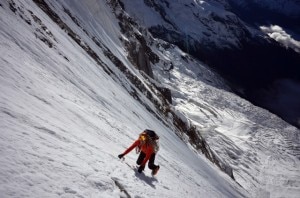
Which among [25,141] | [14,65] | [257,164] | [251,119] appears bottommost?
[25,141]

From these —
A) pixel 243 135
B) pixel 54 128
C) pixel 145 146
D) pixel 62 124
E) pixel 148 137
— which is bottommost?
pixel 54 128

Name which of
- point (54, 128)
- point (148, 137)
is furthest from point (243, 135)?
point (54, 128)

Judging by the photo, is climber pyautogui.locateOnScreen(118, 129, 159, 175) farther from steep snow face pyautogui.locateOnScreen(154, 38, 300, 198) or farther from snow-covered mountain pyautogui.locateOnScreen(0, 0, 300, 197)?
steep snow face pyautogui.locateOnScreen(154, 38, 300, 198)

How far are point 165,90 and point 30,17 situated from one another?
4149 cm

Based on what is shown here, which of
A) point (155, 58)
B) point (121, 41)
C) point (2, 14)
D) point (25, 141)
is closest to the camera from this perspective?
point (25, 141)

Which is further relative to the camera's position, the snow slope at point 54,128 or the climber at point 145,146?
the climber at point 145,146

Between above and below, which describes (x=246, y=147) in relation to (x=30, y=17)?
above

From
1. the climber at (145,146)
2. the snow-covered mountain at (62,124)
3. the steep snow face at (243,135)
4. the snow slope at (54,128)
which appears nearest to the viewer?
the snow slope at (54,128)

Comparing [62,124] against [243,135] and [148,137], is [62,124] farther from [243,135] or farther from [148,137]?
[243,135]

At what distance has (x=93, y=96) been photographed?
58.4 feet

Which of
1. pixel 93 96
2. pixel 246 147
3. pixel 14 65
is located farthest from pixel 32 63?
pixel 246 147

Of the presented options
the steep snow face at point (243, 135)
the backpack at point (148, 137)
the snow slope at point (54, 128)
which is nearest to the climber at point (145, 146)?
the backpack at point (148, 137)

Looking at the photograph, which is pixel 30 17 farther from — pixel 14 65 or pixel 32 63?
pixel 14 65

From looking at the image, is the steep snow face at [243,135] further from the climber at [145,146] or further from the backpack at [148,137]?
the backpack at [148,137]
